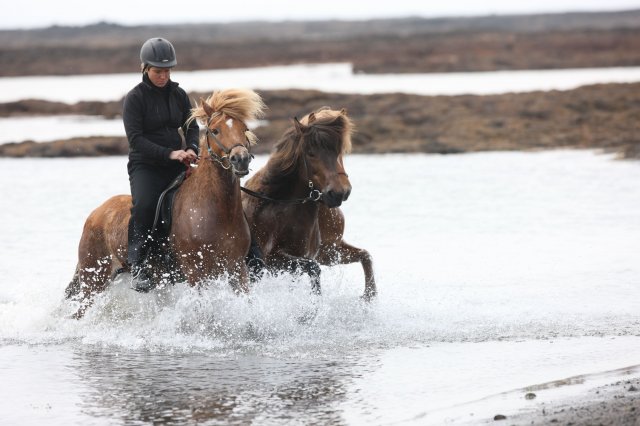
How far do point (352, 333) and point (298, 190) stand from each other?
127 cm

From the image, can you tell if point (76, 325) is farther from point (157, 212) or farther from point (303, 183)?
point (303, 183)

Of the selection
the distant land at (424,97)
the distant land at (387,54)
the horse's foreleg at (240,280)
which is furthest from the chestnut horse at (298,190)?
the distant land at (387,54)

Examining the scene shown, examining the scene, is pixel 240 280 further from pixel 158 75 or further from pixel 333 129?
pixel 158 75

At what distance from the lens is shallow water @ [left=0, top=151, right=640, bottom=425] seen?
6.46 meters

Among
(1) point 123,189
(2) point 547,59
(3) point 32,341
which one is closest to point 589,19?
(2) point 547,59

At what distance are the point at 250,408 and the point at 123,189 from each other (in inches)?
522

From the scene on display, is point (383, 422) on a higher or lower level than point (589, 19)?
lower

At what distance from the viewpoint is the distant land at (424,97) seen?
85.8ft

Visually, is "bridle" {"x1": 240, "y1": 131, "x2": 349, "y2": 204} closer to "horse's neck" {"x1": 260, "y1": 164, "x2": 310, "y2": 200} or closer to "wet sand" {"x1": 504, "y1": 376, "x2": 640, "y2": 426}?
"horse's neck" {"x1": 260, "y1": 164, "x2": 310, "y2": 200}

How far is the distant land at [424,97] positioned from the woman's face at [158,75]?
15.6 meters

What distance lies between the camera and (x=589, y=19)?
160 metres

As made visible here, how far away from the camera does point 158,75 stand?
26.5ft

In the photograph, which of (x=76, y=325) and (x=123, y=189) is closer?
(x=76, y=325)

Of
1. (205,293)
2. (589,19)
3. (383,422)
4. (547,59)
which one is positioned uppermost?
(589,19)
